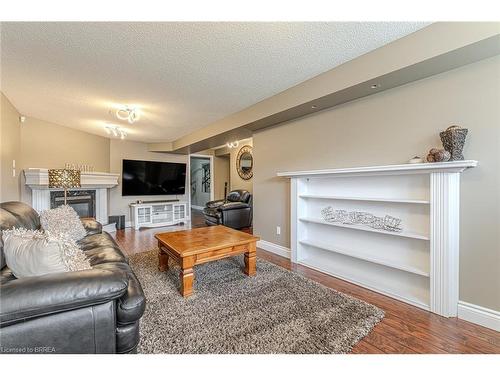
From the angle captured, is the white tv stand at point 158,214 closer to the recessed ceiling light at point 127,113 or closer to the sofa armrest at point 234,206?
the sofa armrest at point 234,206

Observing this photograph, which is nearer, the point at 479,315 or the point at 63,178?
the point at 479,315

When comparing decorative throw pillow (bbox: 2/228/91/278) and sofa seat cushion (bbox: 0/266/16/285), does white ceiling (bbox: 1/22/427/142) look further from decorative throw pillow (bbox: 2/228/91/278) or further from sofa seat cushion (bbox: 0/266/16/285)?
sofa seat cushion (bbox: 0/266/16/285)

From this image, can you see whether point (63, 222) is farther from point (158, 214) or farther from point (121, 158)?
point (121, 158)

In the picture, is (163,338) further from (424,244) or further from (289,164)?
(289,164)

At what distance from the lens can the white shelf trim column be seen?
1.84 meters

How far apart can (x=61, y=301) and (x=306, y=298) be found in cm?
184

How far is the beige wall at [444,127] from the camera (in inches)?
68.7

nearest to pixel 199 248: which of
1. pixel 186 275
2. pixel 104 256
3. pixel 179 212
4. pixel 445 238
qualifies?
pixel 186 275

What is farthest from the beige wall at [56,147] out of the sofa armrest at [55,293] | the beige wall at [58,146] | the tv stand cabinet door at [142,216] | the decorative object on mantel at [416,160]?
the decorative object on mantel at [416,160]

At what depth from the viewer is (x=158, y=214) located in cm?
595

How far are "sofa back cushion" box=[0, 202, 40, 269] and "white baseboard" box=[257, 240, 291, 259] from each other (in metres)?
2.87

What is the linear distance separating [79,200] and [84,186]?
36 centimetres

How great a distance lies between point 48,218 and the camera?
240 centimetres
